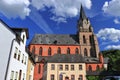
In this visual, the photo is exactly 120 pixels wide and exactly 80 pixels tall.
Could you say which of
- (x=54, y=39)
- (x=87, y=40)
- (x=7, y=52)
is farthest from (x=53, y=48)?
(x=7, y=52)

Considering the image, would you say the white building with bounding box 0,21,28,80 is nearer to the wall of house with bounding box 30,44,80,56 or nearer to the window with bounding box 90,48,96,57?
the wall of house with bounding box 30,44,80,56

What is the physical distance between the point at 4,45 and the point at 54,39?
174 feet

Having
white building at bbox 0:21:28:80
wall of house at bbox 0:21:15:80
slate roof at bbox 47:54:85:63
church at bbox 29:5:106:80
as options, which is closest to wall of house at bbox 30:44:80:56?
church at bbox 29:5:106:80

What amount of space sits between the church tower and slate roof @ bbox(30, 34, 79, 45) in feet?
11.2

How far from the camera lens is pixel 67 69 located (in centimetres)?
4597

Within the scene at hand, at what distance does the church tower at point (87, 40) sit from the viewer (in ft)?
211

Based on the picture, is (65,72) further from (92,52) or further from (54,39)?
(54,39)

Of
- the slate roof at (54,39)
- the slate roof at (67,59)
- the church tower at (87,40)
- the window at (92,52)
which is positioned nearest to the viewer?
the slate roof at (67,59)

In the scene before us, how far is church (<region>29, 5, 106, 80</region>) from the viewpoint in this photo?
45625mm

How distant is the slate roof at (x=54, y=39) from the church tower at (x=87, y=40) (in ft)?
11.2

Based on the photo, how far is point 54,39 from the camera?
69.9 m

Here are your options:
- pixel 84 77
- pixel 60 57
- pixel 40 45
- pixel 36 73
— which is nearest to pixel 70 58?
pixel 60 57

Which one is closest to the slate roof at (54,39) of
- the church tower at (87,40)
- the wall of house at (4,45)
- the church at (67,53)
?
the church at (67,53)

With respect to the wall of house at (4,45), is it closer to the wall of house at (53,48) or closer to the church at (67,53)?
the church at (67,53)
